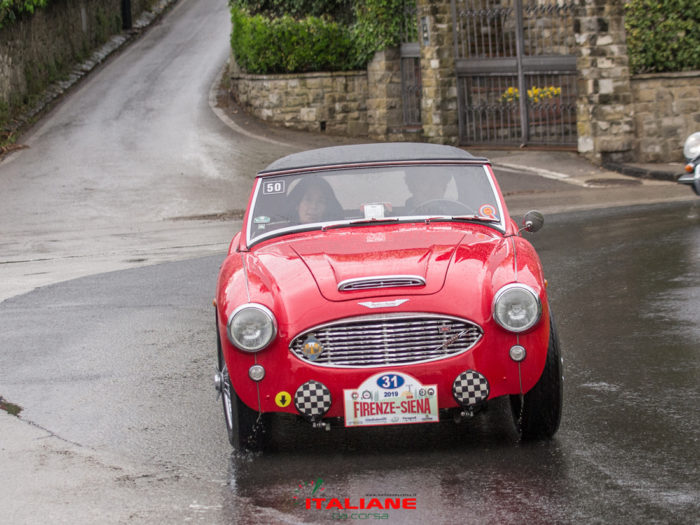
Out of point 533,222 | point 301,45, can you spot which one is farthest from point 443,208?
point 301,45

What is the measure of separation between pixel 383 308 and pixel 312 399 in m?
0.56

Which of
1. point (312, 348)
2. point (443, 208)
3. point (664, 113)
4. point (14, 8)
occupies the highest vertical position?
point (14, 8)

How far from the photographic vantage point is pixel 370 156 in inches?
276

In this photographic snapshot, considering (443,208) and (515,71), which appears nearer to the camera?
(443,208)

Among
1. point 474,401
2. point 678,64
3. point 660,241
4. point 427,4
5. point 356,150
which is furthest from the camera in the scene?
point 427,4

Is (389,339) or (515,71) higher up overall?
(515,71)

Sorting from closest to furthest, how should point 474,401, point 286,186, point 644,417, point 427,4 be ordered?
point 474,401 < point 644,417 < point 286,186 < point 427,4

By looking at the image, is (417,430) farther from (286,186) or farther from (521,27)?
(521,27)

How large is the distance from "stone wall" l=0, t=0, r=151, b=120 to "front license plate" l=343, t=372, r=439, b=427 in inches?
876

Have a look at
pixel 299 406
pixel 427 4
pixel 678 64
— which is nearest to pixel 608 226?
pixel 678 64

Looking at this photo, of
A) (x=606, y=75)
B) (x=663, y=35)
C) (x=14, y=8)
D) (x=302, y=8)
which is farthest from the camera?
(x=302, y=8)

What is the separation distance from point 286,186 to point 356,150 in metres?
0.68

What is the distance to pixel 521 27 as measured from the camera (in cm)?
2133

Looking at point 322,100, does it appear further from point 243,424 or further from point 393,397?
point 393,397
